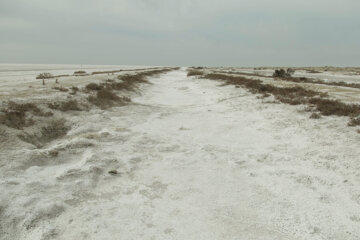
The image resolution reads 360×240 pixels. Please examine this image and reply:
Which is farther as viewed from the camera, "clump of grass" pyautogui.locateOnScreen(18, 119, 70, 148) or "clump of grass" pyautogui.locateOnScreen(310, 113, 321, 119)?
"clump of grass" pyautogui.locateOnScreen(310, 113, 321, 119)

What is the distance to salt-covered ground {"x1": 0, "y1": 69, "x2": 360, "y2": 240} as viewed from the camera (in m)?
4.50

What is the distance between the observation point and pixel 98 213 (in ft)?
16.1

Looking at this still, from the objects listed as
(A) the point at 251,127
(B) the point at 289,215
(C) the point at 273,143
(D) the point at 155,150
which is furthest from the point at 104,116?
(B) the point at 289,215

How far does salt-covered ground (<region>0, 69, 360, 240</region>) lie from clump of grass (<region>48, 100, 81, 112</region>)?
173 centimetres

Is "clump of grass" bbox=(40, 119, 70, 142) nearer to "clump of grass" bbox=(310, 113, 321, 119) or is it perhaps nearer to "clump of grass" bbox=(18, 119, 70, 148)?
"clump of grass" bbox=(18, 119, 70, 148)

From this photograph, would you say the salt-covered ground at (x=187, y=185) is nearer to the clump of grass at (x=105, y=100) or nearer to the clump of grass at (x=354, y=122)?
the clump of grass at (x=354, y=122)

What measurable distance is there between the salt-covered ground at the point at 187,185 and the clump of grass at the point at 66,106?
5.68ft

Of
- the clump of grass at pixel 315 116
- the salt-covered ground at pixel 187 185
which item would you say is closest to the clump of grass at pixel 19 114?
the salt-covered ground at pixel 187 185

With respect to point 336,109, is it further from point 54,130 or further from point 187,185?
point 54,130

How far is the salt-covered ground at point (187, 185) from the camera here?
14.8 feet

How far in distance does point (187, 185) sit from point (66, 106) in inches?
320

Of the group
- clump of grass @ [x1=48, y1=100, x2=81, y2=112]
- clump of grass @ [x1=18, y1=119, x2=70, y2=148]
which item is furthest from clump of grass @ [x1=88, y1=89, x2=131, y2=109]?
clump of grass @ [x1=18, y1=119, x2=70, y2=148]

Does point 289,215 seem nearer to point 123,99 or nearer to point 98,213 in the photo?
point 98,213

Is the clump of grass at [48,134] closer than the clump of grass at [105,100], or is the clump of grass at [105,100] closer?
the clump of grass at [48,134]
